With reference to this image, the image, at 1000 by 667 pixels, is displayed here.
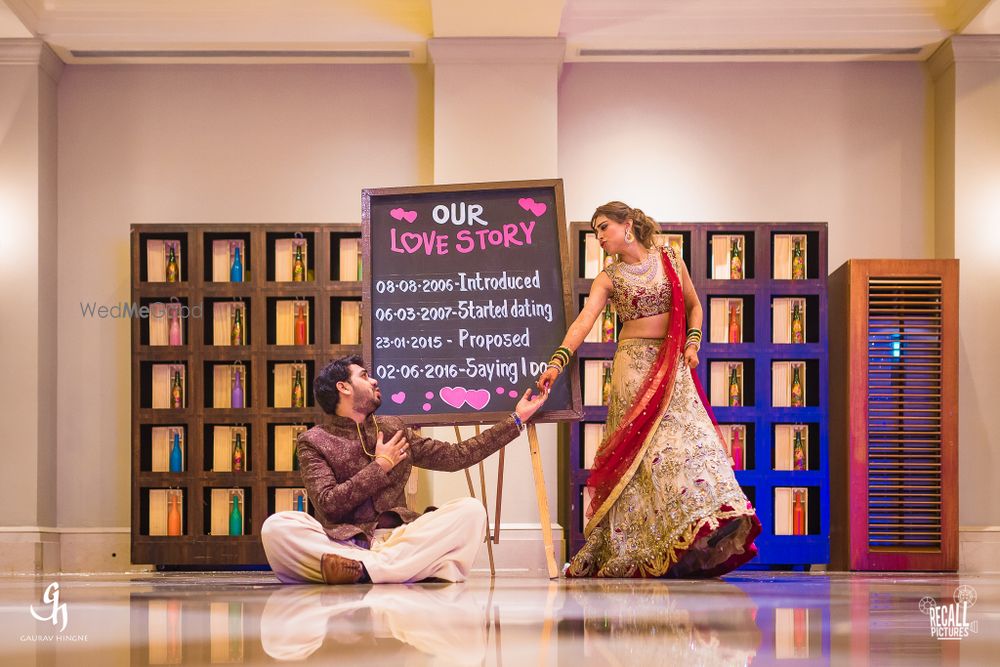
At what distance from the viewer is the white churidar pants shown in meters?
4.26

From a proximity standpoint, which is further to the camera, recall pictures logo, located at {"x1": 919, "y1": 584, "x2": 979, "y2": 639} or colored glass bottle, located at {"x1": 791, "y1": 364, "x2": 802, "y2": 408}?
colored glass bottle, located at {"x1": 791, "y1": 364, "x2": 802, "y2": 408}

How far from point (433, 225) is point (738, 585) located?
2.01m

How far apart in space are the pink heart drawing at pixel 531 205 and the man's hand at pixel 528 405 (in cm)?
83

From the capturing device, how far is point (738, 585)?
4324mm

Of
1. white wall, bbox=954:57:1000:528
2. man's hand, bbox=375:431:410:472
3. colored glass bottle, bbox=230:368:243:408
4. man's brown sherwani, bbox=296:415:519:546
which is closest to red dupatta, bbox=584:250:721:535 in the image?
man's brown sherwani, bbox=296:415:519:546

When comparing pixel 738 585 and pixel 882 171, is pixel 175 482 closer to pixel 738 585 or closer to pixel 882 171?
pixel 738 585

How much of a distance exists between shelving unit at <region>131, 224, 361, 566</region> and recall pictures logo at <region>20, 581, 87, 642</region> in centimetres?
267

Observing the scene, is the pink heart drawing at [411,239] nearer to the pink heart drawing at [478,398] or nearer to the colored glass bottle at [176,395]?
the pink heart drawing at [478,398]

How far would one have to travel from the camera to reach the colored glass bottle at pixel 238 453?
6898 mm

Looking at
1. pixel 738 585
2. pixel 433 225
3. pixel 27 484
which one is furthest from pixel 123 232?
pixel 738 585

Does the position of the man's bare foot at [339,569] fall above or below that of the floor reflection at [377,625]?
below

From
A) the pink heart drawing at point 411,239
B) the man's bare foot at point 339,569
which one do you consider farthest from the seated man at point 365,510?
the pink heart drawing at point 411,239

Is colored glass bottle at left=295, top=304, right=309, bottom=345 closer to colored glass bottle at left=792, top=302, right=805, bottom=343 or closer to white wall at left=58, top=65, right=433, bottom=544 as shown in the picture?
white wall at left=58, top=65, right=433, bottom=544

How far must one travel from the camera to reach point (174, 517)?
270 inches
